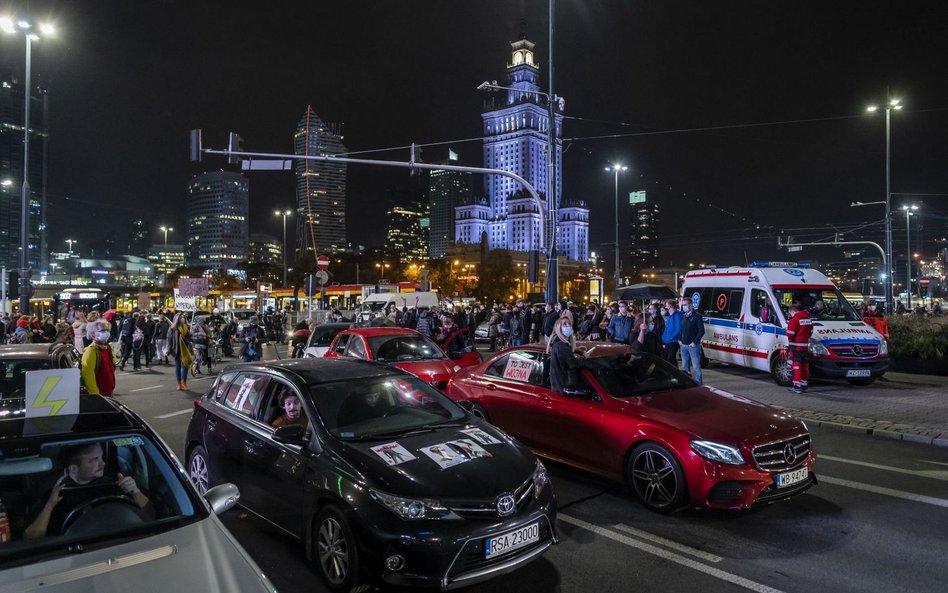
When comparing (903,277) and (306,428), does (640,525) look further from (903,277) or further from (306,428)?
(903,277)

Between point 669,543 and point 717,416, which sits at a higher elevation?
point 717,416

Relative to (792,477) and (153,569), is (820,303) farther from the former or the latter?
(153,569)

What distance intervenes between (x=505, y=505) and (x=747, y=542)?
234 centimetres

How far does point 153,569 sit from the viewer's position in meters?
2.48

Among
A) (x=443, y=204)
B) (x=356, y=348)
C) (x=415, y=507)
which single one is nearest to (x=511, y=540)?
(x=415, y=507)

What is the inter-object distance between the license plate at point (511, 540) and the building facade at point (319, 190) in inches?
4721

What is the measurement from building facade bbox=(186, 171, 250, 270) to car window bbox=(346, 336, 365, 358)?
15698 centimetres

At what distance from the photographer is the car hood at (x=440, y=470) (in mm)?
3785

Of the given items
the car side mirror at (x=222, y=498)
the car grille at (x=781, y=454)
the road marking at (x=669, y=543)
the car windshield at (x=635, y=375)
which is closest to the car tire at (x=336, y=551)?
the car side mirror at (x=222, y=498)

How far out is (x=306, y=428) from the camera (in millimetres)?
4500

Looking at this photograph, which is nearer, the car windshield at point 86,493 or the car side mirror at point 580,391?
the car windshield at point 86,493

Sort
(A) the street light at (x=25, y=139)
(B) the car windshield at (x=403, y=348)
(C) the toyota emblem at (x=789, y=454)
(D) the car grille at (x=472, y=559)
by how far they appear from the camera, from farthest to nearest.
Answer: (A) the street light at (x=25, y=139) → (B) the car windshield at (x=403, y=348) → (C) the toyota emblem at (x=789, y=454) → (D) the car grille at (x=472, y=559)

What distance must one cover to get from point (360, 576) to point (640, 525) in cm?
267

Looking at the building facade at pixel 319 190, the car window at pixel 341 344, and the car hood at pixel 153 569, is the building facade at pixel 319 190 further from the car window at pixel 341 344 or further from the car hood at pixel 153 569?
the car hood at pixel 153 569
